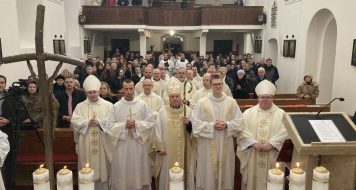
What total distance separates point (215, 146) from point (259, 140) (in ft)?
2.23

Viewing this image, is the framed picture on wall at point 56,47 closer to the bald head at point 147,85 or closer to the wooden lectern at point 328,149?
the bald head at point 147,85

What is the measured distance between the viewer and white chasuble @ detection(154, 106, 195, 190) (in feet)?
17.3

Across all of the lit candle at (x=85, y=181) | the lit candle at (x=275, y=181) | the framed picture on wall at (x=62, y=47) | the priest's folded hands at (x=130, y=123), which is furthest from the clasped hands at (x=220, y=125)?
the framed picture on wall at (x=62, y=47)

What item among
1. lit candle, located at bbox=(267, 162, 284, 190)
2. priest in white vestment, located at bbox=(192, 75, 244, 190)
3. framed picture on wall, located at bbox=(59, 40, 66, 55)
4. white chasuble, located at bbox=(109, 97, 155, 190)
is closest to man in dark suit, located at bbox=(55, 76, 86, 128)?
white chasuble, located at bbox=(109, 97, 155, 190)

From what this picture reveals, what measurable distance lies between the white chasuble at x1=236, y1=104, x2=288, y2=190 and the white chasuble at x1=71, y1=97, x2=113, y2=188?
224 centimetres

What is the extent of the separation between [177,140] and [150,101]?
5.44 ft

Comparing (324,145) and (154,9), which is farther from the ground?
(154,9)

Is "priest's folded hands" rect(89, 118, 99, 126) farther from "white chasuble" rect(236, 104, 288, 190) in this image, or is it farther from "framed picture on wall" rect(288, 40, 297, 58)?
→ "framed picture on wall" rect(288, 40, 297, 58)

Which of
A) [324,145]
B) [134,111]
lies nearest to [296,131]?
[324,145]

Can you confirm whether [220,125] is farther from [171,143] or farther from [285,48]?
[285,48]

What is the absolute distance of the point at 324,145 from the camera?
9.85 feet

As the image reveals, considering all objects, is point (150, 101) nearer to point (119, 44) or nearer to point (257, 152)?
point (257, 152)

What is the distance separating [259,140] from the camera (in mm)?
4805

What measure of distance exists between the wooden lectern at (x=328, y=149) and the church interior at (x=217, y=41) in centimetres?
1
